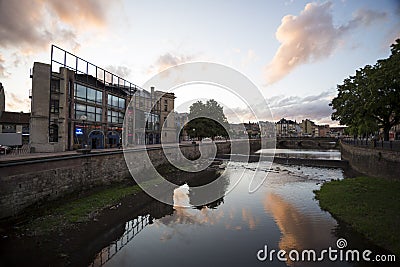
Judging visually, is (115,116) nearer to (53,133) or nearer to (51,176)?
(53,133)

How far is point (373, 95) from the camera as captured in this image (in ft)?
89.3

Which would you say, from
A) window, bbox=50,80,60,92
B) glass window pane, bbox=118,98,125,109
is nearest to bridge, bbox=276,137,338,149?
glass window pane, bbox=118,98,125,109

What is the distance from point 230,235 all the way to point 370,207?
1030cm

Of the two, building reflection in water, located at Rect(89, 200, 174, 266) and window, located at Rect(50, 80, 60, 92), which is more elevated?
window, located at Rect(50, 80, 60, 92)

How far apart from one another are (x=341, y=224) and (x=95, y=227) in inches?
625

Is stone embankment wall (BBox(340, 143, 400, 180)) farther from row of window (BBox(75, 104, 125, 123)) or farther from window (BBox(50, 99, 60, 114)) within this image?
window (BBox(50, 99, 60, 114))

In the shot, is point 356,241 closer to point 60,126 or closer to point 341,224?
point 341,224

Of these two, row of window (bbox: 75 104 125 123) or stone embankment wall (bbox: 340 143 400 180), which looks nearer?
stone embankment wall (bbox: 340 143 400 180)

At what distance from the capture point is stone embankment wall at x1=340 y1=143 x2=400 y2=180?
2495 cm

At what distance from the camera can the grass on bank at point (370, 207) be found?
491 inches

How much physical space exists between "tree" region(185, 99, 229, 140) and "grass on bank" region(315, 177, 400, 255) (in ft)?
144

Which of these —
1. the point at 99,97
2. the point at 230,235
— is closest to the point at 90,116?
the point at 99,97

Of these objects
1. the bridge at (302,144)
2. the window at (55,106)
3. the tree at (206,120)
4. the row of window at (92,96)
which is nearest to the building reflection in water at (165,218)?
the window at (55,106)

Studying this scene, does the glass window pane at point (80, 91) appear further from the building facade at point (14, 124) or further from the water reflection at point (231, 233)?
the building facade at point (14, 124)
